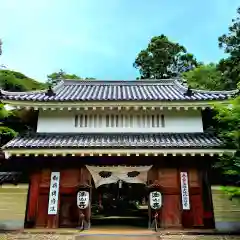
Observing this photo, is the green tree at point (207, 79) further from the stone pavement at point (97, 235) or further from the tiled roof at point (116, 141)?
the stone pavement at point (97, 235)

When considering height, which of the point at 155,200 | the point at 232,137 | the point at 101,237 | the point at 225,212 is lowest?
the point at 101,237

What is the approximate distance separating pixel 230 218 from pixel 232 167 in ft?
7.79

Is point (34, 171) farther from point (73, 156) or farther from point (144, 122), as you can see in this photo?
point (144, 122)

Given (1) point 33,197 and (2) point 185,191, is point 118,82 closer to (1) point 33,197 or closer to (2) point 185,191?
(2) point 185,191

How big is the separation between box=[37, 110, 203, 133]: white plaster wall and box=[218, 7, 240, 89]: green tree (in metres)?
23.1

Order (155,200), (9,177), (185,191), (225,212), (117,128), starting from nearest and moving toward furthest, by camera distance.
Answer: (155,200), (225,212), (185,191), (9,177), (117,128)

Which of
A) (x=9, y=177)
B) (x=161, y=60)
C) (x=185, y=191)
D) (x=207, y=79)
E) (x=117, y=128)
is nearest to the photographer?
(x=185, y=191)

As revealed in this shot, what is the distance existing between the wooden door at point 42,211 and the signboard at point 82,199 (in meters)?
1.41

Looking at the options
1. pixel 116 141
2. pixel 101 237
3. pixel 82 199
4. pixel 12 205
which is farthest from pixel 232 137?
pixel 12 205

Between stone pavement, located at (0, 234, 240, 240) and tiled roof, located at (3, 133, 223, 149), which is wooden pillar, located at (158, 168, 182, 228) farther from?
tiled roof, located at (3, 133, 223, 149)

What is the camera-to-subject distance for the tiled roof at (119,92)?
1320cm

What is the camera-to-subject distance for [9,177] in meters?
12.0

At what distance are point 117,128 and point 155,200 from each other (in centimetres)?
382

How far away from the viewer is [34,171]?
11.8 meters
